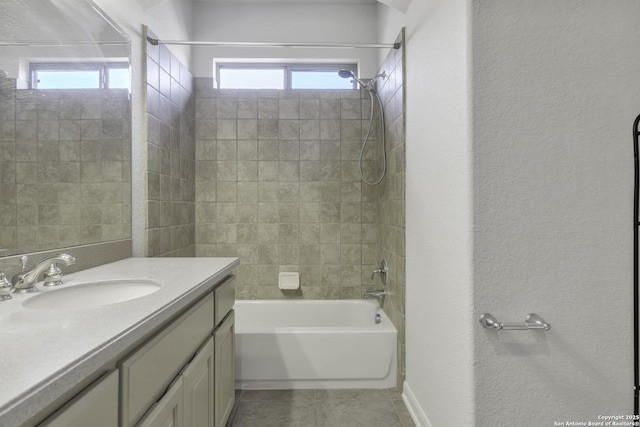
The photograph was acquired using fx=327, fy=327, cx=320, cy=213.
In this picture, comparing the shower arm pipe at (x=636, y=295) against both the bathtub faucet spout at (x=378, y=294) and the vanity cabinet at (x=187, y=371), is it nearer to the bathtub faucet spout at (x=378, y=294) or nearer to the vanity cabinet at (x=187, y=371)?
the bathtub faucet spout at (x=378, y=294)

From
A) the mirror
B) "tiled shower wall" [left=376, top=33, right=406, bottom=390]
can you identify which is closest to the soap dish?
"tiled shower wall" [left=376, top=33, right=406, bottom=390]

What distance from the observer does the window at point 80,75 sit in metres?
1.21

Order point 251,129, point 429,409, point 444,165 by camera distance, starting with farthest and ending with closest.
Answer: point 251,129, point 429,409, point 444,165

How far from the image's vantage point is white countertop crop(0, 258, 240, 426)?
466mm

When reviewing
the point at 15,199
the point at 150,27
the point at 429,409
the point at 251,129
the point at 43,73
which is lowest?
the point at 429,409

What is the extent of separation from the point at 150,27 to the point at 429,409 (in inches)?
104

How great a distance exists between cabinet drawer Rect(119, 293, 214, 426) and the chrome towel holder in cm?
100

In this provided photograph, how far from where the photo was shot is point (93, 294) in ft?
3.87

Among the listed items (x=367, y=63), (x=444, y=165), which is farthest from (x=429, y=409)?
(x=367, y=63)

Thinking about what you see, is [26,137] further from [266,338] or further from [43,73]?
[266,338]

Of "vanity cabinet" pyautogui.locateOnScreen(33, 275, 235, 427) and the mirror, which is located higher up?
the mirror

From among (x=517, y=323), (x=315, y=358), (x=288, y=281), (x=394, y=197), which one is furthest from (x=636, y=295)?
(x=288, y=281)

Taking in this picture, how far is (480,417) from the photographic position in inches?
44.4

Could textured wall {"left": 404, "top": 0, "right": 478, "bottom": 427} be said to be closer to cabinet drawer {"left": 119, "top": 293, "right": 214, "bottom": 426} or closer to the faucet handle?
cabinet drawer {"left": 119, "top": 293, "right": 214, "bottom": 426}
